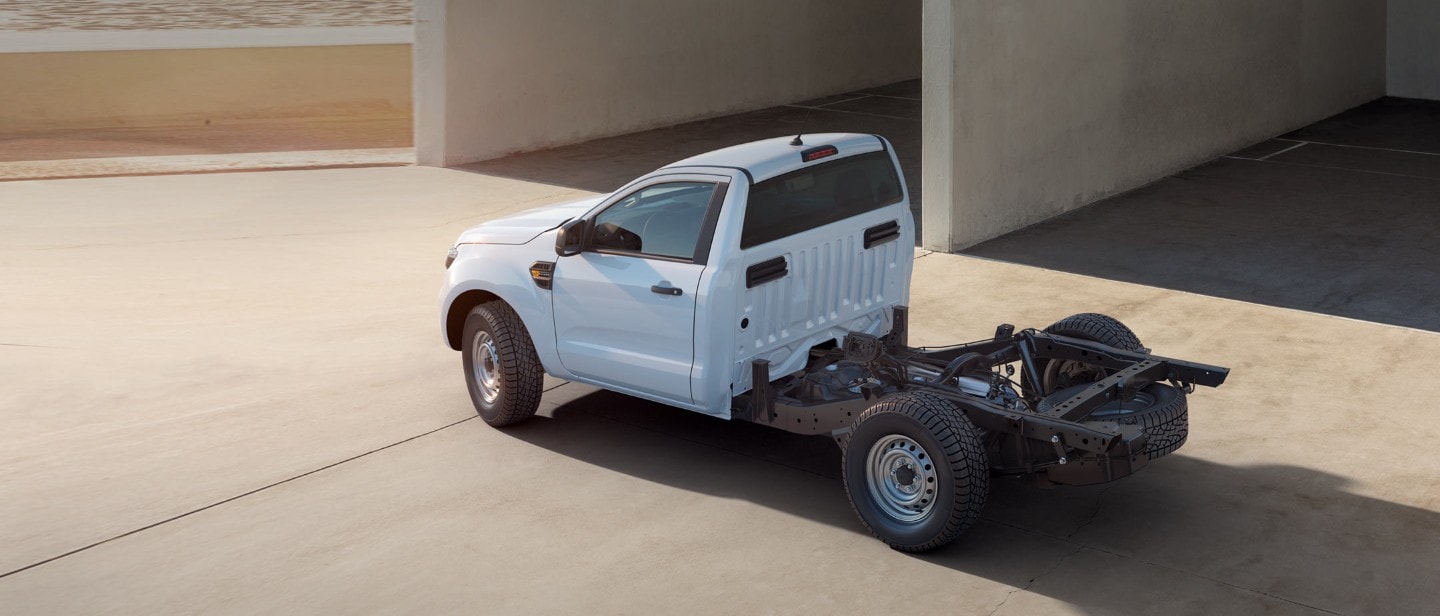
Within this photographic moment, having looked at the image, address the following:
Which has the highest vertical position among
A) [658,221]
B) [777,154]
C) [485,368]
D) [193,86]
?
[193,86]

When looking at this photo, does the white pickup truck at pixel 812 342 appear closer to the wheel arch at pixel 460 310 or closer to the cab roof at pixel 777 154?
the cab roof at pixel 777 154

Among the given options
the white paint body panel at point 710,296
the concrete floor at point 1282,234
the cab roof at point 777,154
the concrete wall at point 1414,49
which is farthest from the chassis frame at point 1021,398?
the concrete wall at point 1414,49

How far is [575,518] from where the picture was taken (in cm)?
721

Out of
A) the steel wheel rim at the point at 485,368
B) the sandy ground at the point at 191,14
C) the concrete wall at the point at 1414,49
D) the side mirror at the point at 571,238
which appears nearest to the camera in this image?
the side mirror at the point at 571,238

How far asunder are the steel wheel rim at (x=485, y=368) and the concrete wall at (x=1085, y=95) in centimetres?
582

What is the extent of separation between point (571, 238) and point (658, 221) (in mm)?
546

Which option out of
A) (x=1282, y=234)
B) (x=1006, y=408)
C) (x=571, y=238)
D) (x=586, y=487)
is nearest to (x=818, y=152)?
(x=571, y=238)

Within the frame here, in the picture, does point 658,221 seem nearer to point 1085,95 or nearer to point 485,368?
point 485,368

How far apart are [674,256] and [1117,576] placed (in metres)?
2.78

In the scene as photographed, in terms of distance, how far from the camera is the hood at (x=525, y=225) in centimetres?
834

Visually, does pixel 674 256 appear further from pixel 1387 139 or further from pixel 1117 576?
pixel 1387 139

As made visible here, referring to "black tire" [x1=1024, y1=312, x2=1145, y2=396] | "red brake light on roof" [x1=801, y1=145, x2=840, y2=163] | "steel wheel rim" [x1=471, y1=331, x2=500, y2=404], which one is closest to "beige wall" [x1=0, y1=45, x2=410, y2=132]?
"steel wheel rim" [x1=471, y1=331, x2=500, y2=404]

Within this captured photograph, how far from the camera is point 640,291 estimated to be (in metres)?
7.54

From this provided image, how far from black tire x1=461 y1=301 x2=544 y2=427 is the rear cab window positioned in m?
1.74
